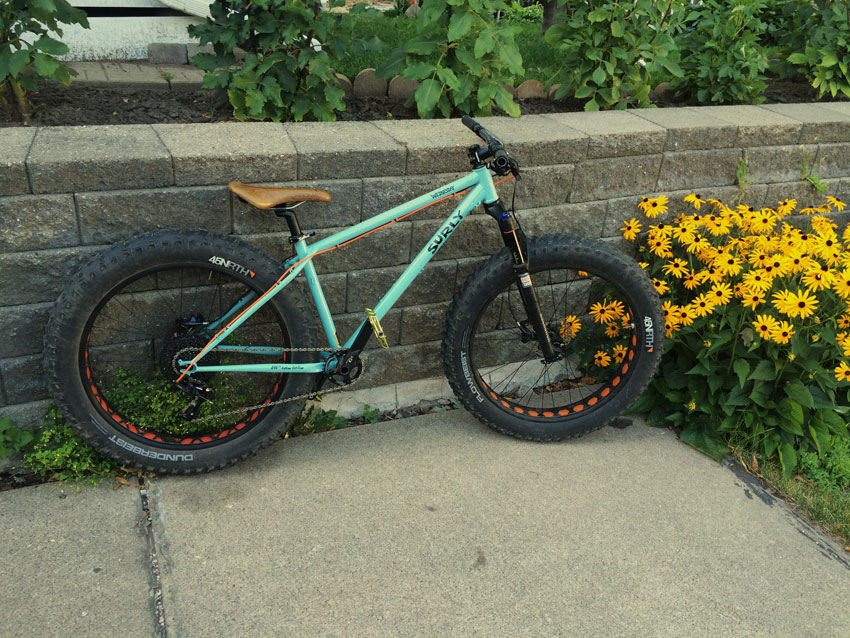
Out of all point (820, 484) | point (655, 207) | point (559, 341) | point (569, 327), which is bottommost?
point (820, 484)

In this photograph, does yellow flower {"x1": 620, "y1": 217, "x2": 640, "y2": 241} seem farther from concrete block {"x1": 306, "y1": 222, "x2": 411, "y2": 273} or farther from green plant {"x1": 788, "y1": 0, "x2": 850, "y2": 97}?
green plant {"x1": 788, "y1": 0, "x2": 850, "y2": 97}

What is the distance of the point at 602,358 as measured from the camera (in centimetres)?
373

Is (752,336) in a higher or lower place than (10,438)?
higher

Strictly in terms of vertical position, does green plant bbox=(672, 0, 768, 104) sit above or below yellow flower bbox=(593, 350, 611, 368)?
above

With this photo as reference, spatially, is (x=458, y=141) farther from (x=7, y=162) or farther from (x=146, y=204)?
(x=7, y=162)

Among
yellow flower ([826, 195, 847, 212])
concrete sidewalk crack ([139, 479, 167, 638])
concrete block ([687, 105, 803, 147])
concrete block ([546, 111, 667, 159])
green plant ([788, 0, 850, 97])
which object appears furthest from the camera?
green plant ([788, 0, 850, 97])

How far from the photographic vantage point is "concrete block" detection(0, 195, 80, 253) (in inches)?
101

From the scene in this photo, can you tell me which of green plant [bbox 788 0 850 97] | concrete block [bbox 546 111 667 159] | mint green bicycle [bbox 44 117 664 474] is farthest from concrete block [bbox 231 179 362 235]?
green plant [bbox 788 0 850 97]

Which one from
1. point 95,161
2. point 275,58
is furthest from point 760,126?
point 95,161

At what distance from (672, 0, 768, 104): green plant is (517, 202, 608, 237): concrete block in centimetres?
130

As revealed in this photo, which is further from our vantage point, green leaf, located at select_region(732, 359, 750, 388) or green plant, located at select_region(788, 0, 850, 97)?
green plant, located at select_region(788, 0, 850, 97)

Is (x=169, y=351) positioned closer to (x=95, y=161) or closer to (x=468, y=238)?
(x=95, y=161)

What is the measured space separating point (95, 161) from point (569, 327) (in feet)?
7.33

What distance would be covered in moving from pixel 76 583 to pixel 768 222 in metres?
3.28
